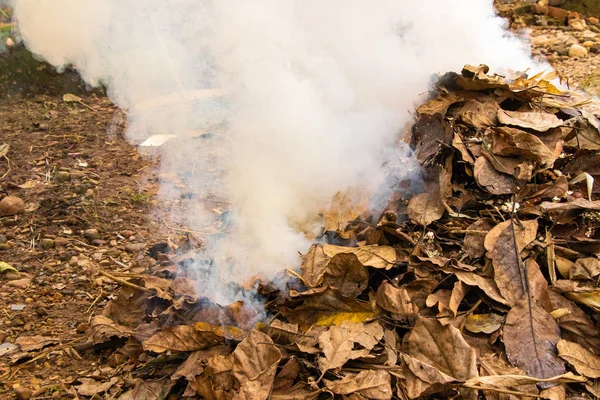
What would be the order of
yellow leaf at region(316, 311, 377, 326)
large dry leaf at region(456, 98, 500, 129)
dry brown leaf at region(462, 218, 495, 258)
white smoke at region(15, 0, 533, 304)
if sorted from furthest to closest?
white smoke at region(15, 0, 533, 304) < large dry leaf at region(456, 98, 500, 129) < dry brown leaf at region(462, 218, 495, 258) < yellow leaf at region(316, 311, 377, 326)

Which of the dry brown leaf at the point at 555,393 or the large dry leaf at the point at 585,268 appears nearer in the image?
the dry brown leaf at the point at 555,393

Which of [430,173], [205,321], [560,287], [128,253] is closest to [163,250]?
[128,253]

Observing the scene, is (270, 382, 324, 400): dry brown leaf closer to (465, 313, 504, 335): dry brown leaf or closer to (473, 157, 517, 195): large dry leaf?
(465, 313, 504, 335): dry brown leaf

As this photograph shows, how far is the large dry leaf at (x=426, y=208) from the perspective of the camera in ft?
7.50

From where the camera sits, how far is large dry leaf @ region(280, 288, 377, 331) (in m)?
2.04

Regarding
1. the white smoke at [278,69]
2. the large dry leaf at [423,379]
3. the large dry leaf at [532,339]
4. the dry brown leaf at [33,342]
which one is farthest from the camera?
the white smoke at [278,69]

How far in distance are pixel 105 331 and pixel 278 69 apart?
5.18 ft

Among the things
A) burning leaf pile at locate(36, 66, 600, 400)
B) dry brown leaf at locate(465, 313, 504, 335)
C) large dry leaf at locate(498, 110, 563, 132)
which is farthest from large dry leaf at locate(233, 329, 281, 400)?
large dry leaf at locate(498, 110, 563, 132)

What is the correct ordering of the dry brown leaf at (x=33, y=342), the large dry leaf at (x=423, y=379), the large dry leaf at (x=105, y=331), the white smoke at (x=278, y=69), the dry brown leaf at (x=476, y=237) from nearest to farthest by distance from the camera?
the large dry leaf at (x=423, y=379), the dry brown leaf at (x=476, y=237), the large dry leaf at (x=105, y=331), the dry brown leaf at (x=33, y=342), the white smoke at (x=278, y=69)

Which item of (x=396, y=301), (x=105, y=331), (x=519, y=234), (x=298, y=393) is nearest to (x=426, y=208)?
(x=519, y=234)

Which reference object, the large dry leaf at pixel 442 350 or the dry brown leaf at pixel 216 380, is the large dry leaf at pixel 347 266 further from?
the dry brown leaf at pixel 216 380

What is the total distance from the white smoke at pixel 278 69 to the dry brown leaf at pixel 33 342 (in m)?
0.84

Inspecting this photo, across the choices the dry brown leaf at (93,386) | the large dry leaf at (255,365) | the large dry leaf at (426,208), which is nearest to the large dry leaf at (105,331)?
the dry brown leaf at (93,386)

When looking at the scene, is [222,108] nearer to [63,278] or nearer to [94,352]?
[63,278]
